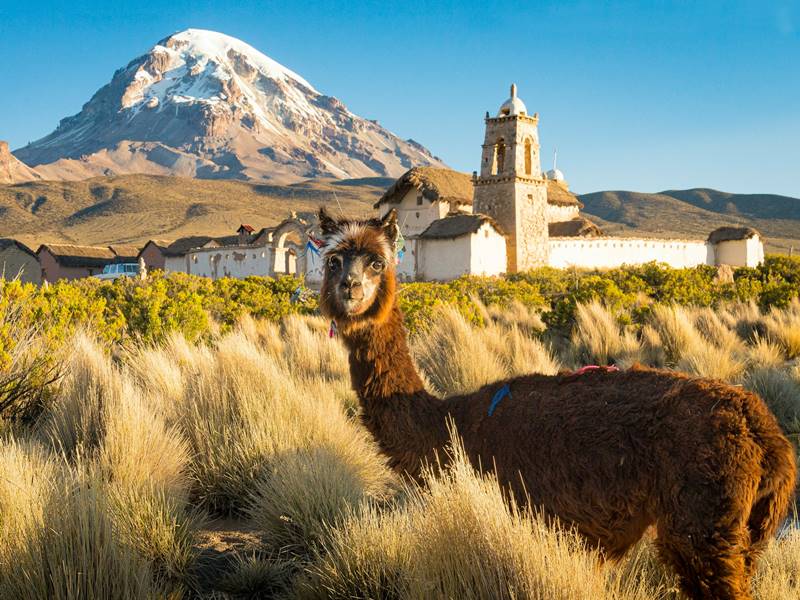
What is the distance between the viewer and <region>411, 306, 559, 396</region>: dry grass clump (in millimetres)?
8773

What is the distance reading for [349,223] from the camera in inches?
176

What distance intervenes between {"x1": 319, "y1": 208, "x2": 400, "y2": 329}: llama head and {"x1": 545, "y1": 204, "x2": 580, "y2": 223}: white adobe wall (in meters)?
55.5

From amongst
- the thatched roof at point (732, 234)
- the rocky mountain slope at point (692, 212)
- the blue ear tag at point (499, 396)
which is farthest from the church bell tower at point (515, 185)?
the rocky mountain slope at point (692, 212)

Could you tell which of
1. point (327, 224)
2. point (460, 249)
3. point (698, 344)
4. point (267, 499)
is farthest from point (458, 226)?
point (267, 499)

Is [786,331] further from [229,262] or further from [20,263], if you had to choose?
[20,263]

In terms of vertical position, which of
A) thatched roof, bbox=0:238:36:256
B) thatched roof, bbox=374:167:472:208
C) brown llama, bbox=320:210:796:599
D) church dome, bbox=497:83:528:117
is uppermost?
church dome, bbox=497:83:528:117

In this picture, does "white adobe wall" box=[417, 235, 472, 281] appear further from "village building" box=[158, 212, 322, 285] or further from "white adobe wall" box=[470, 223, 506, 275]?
"village building" box=[158, 212, 322, 285]

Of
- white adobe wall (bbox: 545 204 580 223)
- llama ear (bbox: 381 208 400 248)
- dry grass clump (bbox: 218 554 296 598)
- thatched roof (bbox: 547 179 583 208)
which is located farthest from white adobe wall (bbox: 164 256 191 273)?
dry grass clump (bbox: 218 554 296 598)

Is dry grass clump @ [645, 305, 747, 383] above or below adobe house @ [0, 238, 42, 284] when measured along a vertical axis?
below

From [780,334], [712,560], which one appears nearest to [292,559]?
[712,560]

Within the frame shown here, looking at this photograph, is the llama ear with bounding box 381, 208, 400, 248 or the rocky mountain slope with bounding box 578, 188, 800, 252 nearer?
the llama ear with bounding box 381, 208, 400, 248

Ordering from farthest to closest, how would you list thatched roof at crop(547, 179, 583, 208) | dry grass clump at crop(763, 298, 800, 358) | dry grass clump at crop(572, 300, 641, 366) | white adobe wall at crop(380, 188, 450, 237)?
thatched roof at crop(547, 179, 583, 208)
white adobe wall at crop(380, 188, 450, 237)
dry grass clump at crop(763, 298, 800, 358)
dry grass clump at crop(572, 300, 641, 366)

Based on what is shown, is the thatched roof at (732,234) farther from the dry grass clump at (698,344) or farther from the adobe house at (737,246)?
the dry grass clump at (698,344)

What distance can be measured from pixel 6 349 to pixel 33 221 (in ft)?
403
